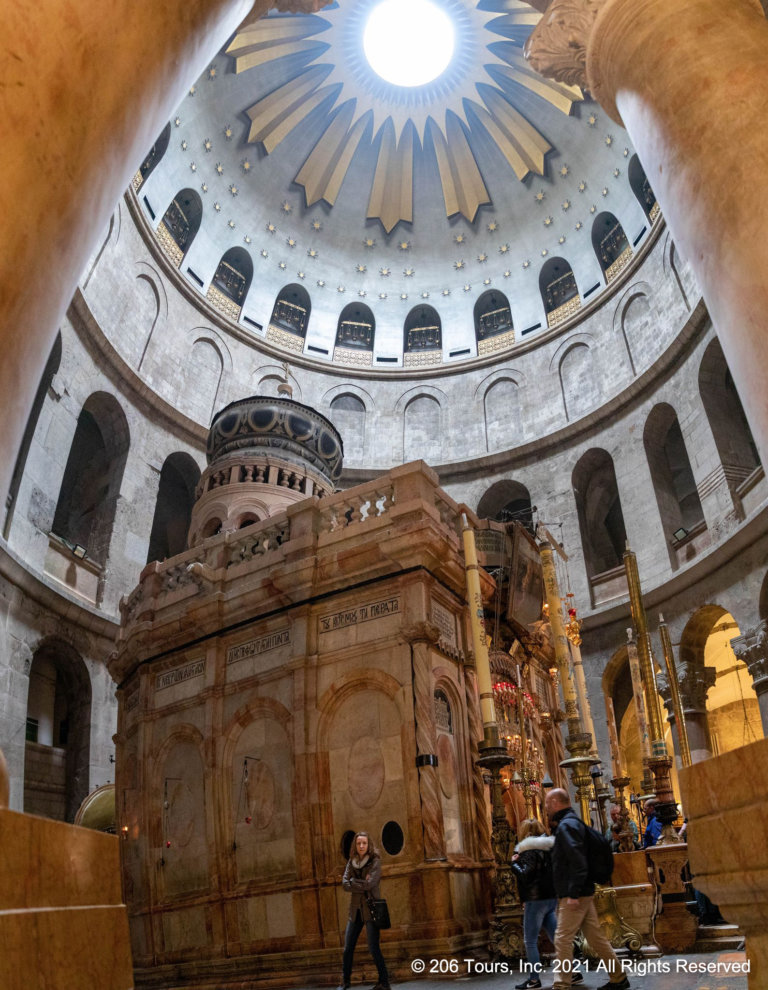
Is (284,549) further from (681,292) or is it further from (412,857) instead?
(681,292)

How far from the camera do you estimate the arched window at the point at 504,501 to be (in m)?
26.0

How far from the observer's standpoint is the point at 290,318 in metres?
30.0

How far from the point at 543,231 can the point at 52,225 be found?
2930 cm

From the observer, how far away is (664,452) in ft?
75.5

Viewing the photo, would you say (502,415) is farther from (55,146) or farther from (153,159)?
(55,146)

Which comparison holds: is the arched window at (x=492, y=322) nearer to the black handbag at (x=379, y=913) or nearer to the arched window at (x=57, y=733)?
the arched window at (x=57, y=733)

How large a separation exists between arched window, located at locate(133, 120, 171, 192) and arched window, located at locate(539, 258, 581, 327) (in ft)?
46.5

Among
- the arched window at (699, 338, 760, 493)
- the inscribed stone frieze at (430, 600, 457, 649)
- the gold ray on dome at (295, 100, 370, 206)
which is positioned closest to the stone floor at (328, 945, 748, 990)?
the inscribed stone frieze at (430, 600, 457, 649)

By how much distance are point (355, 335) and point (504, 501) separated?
9.41 metres

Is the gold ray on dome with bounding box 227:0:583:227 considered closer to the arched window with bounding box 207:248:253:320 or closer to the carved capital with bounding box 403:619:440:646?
the arched window with bounding box 207:248:253:320

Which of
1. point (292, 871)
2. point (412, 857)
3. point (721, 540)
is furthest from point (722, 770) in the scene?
point (721, 540)

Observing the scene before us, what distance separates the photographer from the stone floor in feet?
17.5

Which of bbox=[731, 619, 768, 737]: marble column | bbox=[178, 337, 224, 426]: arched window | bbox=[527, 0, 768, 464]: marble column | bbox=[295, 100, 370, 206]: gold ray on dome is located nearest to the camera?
bbox=[527, 0, 768, 464]: marble column

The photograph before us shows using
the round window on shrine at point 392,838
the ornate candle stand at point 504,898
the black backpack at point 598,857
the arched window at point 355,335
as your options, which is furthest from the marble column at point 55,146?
the arched window at point 355,335
